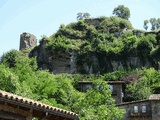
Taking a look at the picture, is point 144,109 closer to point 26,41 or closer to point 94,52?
point 94,52

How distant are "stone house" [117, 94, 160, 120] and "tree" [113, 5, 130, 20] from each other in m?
49.2

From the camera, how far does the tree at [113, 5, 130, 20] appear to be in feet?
303

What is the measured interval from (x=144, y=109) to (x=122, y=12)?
A: 168ft

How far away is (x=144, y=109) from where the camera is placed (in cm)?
4609

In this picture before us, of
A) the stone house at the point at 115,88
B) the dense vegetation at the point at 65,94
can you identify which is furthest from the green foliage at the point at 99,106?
the stone house at the point at 115,88

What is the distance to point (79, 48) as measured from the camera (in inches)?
2840

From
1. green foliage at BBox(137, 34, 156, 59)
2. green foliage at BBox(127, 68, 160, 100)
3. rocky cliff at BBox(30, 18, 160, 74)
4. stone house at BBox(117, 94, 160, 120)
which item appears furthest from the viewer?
rocky cliff at BBox(30, 18, 160, 74)

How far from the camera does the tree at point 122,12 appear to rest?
9250 centimetres

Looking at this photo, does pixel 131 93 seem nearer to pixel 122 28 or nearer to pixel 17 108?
pixel 122 28

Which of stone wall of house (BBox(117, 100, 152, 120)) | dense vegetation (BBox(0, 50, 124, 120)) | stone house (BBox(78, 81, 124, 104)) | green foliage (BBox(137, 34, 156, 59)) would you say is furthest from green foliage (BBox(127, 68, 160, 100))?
dense vegetation (BBox(0, 50, 124, 120))

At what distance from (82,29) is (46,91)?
46701mm

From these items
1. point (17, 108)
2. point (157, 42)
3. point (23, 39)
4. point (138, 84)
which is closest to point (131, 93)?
point (138, 84)

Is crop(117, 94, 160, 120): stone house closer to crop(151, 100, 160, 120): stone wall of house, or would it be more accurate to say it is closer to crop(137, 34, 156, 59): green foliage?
crop(151, 100, 160, 120): stone wall of house

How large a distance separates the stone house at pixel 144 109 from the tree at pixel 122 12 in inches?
1938
